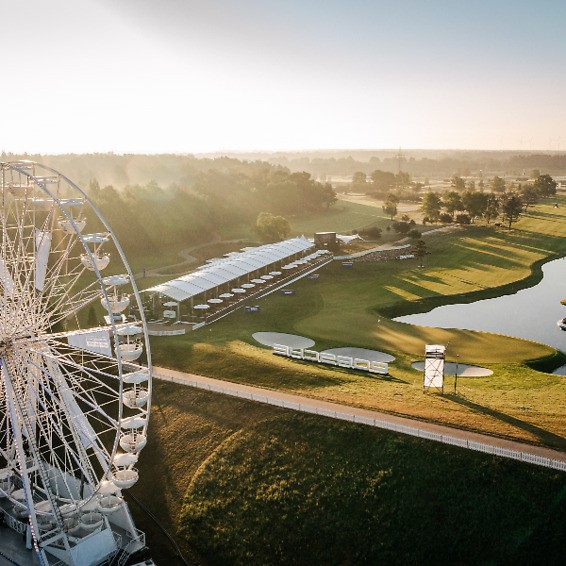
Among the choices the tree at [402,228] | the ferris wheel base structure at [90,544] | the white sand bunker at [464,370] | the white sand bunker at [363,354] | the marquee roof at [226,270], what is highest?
the tree at [402,228]

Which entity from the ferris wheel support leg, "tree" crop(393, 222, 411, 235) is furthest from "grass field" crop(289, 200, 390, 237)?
the ferris wheel support leg

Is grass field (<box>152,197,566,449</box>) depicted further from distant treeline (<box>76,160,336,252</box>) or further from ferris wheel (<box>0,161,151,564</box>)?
distant treeline (<box>76,160,336,252</box>)

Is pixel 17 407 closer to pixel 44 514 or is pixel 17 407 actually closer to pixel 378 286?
pixel 44 514

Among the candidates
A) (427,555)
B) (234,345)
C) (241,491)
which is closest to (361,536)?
(427,555)

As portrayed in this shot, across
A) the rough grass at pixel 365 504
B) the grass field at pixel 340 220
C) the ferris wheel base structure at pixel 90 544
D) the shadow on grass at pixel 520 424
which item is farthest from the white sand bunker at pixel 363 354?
the grass field at pixel 340 220

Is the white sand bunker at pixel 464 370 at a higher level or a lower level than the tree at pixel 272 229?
lower

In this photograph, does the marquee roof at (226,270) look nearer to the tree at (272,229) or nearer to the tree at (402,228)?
the tree at (272,229)
